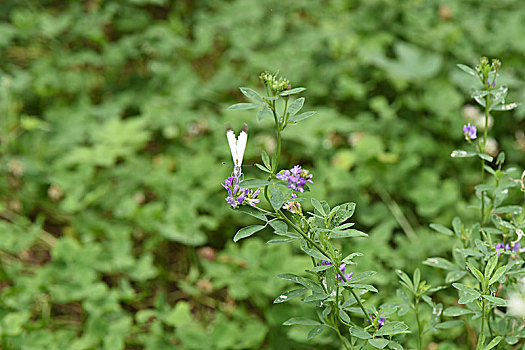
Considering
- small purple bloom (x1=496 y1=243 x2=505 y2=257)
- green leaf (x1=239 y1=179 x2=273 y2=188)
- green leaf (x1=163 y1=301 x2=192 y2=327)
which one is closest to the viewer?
green leaf (x1=239 y1=179 x2=273 y2=188)

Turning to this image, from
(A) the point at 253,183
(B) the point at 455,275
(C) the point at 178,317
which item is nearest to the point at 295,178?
(A) the point at 253,183

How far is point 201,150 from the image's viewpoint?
2777 millimetres

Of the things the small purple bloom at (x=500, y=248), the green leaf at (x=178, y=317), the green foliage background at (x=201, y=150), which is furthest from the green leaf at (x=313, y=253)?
the green leaf at (x=178, y=317)

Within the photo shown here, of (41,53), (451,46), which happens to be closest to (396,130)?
(451,46)

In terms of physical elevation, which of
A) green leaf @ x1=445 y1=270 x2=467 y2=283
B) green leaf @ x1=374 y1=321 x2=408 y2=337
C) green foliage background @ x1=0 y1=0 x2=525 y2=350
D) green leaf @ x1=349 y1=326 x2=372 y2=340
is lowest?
green foliage background @ x1=0 y1=0 x2=525 y2=350

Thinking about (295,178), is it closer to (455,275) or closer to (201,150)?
(455,275)

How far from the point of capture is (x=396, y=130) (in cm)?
274

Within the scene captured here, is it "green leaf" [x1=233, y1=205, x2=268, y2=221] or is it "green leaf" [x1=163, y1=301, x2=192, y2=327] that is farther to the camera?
"green leaf" [x1=163, y1=301, x2=192, y2=327]

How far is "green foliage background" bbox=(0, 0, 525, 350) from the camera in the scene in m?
2.05

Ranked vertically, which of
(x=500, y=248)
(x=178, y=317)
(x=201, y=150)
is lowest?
(x=178, y=317)

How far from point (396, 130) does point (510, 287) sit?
4.91 feet

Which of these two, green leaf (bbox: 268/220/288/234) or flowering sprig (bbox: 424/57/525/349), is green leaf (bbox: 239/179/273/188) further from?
flowering sprig (bbox: 424/57/525/349)

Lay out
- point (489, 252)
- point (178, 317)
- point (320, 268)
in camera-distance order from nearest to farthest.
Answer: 1. point (320, 268)
2. point (489, 252)
3. point (178, 317)

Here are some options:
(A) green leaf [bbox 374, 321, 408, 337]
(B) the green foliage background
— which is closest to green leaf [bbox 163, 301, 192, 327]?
(B) the green foliage background
